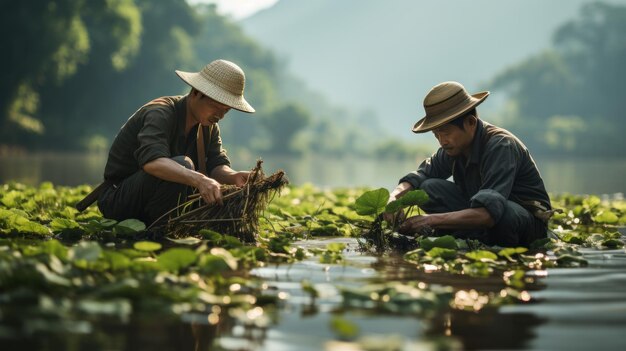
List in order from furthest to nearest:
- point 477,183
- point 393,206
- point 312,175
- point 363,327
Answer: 1. point 312,175
2. point 477,183
3. point 393,206
4. point 363,327

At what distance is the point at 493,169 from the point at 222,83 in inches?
75.4

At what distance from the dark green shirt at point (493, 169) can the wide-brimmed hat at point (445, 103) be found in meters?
0.24

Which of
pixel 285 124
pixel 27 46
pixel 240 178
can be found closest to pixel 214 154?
pixel 240 178

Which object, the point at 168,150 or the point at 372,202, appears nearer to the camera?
the point at 168,150

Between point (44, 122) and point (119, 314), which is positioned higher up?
point (44, 122)

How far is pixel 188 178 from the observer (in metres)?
5.05

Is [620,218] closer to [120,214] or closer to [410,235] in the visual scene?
[410,235]

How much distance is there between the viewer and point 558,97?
104m

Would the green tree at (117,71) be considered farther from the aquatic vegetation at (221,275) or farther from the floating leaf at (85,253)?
the floating leaf at (85,253)

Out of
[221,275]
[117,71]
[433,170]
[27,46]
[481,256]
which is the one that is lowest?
[221,275]

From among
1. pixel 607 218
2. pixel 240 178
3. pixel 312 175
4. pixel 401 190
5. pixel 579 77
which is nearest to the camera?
pixel 240 178

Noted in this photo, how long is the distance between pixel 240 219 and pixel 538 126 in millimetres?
93032

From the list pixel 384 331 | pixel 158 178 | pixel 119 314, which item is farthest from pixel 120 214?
pixel 384 331

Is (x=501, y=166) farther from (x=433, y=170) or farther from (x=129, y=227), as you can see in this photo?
(x=129, y=227)
